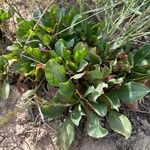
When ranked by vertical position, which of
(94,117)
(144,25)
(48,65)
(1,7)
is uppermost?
(1,7)

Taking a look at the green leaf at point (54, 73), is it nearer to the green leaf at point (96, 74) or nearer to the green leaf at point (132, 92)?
the green leaf at point (96, 74)

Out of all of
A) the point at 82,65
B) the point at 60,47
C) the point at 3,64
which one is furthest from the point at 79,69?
the point at 3,64

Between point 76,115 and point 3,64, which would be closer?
point 76,115

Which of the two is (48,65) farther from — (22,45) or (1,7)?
(1,7)

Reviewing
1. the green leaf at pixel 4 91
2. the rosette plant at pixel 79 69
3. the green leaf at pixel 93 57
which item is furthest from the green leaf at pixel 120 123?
the green leaf at pixel 4 91

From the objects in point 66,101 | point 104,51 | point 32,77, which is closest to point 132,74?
point 104,51

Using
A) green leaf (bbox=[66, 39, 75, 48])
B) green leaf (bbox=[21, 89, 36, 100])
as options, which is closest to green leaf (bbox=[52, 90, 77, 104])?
green leaf (bbox=[21, 89, 36, 100])

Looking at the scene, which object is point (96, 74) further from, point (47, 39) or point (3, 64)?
point (3, 64)
